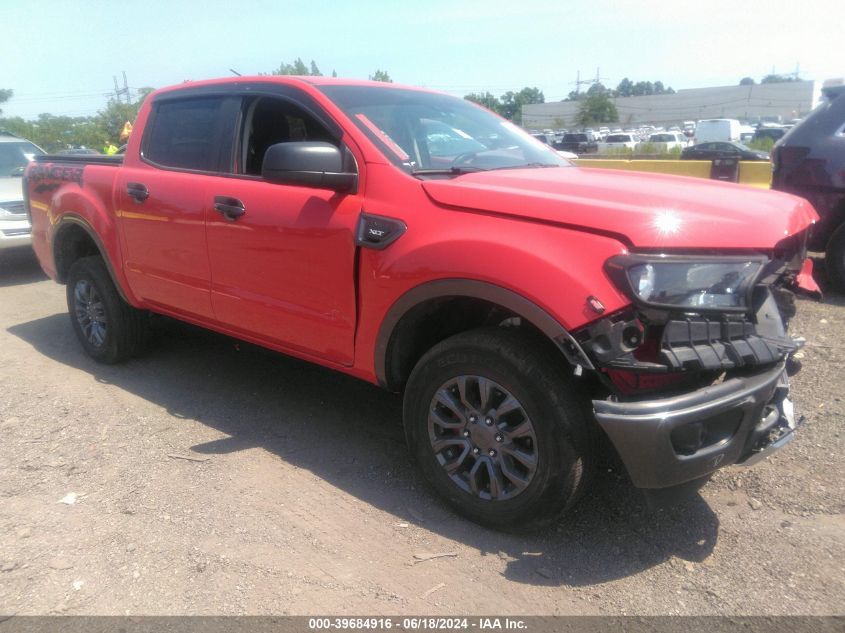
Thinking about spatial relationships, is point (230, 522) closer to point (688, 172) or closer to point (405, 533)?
point (405, 533)

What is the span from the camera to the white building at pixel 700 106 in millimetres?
74500

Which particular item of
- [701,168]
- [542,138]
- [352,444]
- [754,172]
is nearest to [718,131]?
[701,168]

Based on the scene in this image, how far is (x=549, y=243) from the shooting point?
A: 103 inches

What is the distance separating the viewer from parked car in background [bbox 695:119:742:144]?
39.6 m

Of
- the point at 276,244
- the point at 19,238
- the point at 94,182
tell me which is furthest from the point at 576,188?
the point at 19,238

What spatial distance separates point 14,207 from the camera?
28.9ft

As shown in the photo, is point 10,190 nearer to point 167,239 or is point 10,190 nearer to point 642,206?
point 167,239

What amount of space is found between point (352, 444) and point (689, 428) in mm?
1958

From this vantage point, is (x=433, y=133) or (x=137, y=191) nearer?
(x=433, y=133)

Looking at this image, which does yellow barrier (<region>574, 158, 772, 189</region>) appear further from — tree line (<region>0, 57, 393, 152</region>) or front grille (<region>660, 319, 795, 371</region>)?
tree line (<region>0, 57, 393, 152</region>)

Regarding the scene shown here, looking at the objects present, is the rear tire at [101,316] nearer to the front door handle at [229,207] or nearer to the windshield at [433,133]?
the front door handle at [229,207]

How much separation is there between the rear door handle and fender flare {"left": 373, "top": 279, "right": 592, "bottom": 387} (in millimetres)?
2084

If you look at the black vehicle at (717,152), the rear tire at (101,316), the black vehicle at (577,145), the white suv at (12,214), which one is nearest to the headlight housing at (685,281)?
the rear tire at (101,316)

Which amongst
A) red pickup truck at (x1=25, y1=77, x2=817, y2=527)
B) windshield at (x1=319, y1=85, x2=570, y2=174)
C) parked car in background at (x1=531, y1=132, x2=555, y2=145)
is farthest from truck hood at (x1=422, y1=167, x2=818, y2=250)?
parked car in background at (x1=531, y1=132, x2=555, y2=145)
